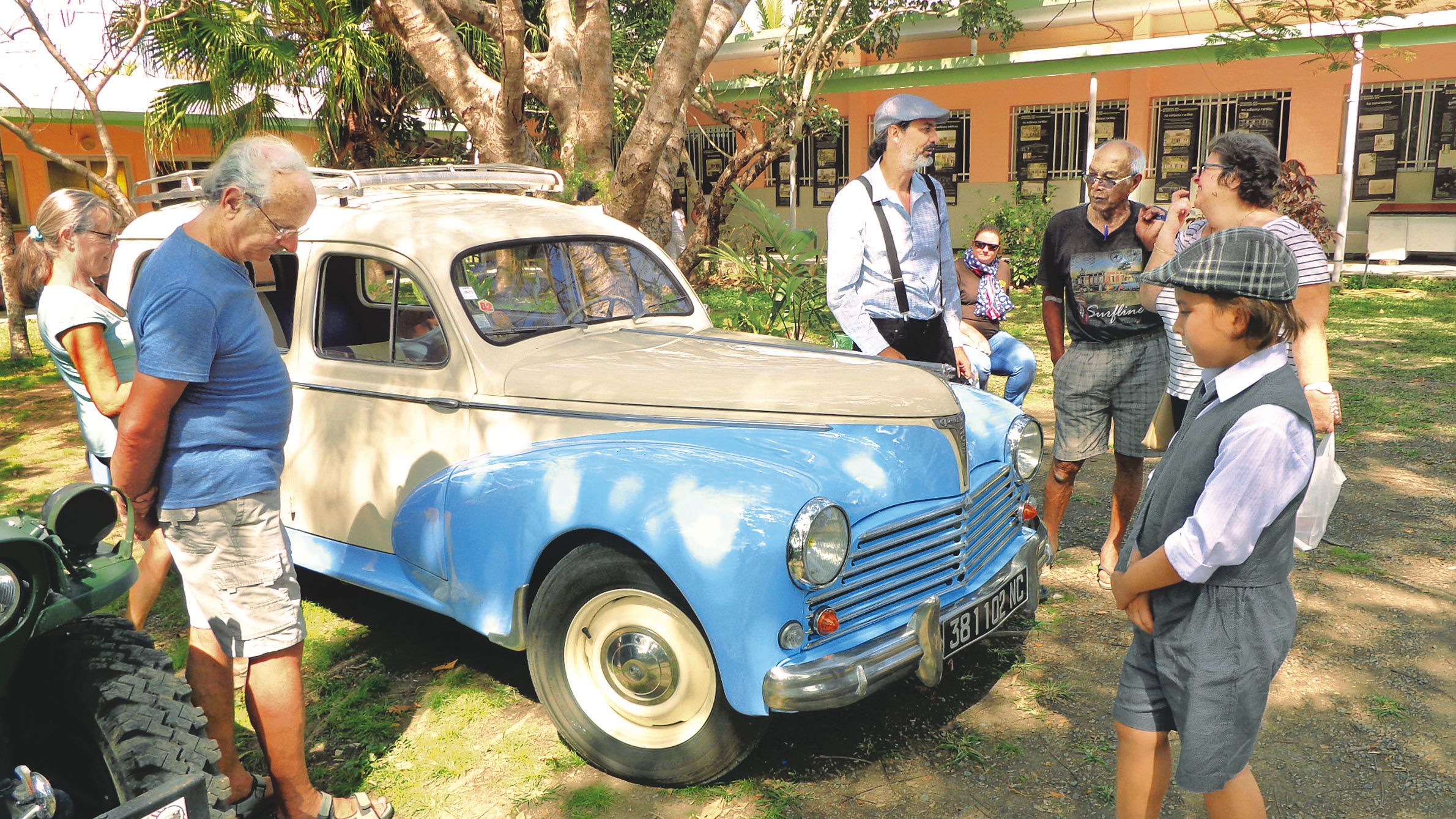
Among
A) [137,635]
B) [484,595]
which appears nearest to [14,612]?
[137,635]

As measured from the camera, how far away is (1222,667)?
2.15 m

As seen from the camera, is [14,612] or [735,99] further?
[735,99]

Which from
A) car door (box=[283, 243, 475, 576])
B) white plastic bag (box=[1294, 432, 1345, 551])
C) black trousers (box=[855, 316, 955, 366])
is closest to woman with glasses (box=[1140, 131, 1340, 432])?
white plastic bag (box=[1294, 432, 1345, 551])

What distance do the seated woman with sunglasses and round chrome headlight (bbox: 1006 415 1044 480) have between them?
2.28 m

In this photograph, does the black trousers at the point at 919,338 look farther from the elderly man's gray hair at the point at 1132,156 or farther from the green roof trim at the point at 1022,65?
the green roof trim at the point at 1022,65

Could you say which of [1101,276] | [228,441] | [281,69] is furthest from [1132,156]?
[281,69]

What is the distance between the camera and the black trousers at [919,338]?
14.4 feet

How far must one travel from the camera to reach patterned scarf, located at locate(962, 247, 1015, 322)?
6.45 meters

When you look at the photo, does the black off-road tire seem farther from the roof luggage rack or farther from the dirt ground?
the roof luggage rack

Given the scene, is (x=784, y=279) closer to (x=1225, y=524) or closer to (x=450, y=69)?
(x=450, y=69)

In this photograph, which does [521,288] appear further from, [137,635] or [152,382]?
[137,635]

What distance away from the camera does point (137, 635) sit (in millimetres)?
2574

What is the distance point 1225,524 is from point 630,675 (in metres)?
1.82

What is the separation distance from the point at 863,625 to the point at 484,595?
4.19ft
